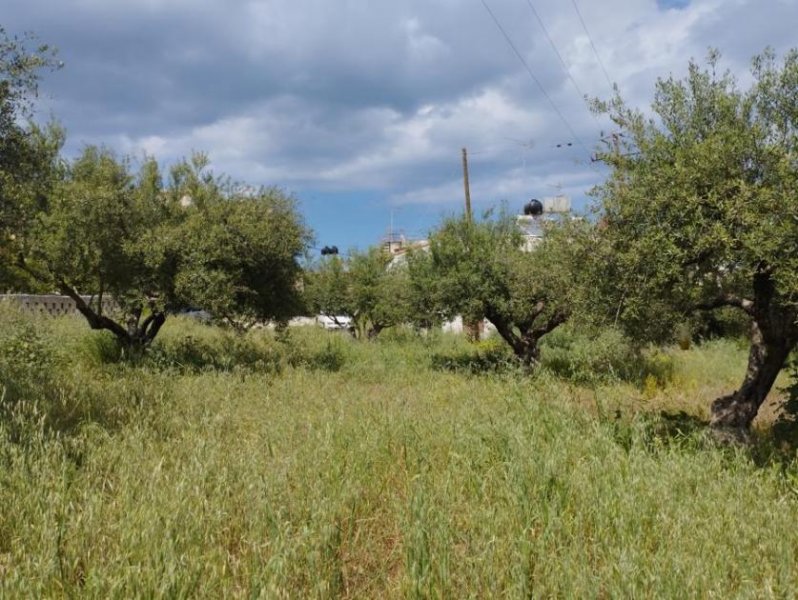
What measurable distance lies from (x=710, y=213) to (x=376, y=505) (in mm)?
4340

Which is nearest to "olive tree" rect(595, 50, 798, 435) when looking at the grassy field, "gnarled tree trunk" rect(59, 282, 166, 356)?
the grassy field

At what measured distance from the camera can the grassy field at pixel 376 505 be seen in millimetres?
3066

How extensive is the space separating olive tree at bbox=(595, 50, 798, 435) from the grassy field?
4.94 ft

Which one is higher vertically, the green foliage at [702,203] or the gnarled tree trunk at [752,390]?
the green foliage at [702,203]

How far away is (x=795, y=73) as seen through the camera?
587cm

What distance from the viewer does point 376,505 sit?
4.41 meters

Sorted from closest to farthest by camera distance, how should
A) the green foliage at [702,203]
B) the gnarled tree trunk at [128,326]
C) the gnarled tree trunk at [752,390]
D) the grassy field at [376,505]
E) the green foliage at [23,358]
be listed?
the grassy field at [376,505]
the green foliage at [702,203]
the gnarled tree trunk at [752,390]
the green foliage at [23,358]
the gnarled tree trunk at [128,326]

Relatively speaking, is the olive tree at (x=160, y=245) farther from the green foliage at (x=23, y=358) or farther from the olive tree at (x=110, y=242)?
the green foliage at (x=23, y=358)

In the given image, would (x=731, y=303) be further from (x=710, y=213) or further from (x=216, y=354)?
(x=216, y=354)

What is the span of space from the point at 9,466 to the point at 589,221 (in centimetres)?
619

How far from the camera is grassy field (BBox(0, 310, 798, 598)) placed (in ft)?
10.1

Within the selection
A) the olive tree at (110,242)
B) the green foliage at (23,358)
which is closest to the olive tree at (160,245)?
the olive tree at (110,242)

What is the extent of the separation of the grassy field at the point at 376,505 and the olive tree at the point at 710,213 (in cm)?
151

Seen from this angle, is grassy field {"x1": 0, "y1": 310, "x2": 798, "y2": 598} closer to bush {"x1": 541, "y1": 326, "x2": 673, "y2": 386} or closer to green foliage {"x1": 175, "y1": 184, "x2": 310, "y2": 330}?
green foliage {"x1": 175, "y1": 184, "x2": 310, "y2": 330}
